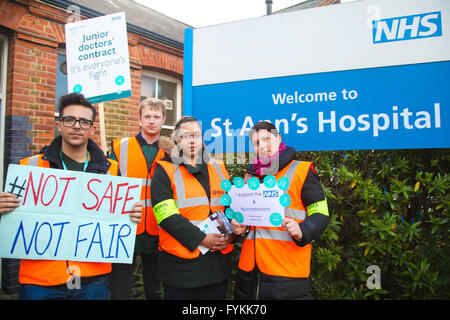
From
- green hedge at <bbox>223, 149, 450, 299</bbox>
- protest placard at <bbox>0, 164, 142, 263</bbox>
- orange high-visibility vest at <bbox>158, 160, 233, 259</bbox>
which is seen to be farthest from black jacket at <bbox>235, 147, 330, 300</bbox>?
protest placard at <bbox>0, 164, 142, 263</bbox>

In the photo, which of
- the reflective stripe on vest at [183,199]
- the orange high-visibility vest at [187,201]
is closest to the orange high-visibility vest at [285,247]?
the orange high-visibility vest at [187,201]

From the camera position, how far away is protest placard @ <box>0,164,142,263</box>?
1.71 metres

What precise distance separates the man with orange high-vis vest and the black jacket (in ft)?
2.82

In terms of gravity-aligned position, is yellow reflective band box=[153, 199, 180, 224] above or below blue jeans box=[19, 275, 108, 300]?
above

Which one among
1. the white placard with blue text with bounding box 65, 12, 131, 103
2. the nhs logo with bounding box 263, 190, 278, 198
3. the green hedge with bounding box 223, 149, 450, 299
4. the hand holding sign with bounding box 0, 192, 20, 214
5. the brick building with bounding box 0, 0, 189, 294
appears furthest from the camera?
the brick building with bounding box 0, 0, 189, 294

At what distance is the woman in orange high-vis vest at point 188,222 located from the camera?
1853 millimetres

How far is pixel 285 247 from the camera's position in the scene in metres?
1.88

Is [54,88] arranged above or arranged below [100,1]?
below

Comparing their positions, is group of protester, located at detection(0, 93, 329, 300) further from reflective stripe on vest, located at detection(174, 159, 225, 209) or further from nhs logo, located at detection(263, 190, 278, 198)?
nhs logo, located at detection(263, 190, 278, 198)

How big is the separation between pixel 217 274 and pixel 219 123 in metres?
1.23

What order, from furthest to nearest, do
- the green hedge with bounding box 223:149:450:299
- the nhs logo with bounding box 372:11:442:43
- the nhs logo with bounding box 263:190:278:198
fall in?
the green hedge with bounding box 223:149:450:299
the nhs logo with bounding box 372:11:442:43
the nhs logo with bounding box 263:190:278:198
